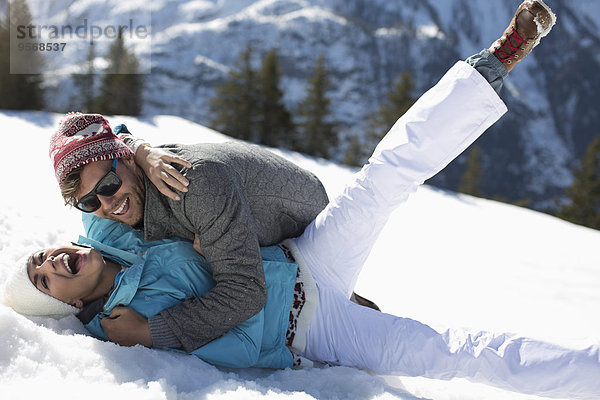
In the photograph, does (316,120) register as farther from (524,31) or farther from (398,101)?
(524,31)

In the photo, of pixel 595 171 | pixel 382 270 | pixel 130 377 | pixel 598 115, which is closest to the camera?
pixel 130 377

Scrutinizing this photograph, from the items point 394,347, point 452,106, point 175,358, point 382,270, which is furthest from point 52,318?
point 382,270

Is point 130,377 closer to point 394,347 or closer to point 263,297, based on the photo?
point 263,297

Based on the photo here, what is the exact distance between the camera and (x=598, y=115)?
12269cm

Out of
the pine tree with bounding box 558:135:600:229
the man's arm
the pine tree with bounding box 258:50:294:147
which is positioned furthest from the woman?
the pine tree with bounding box 558:135:600:229

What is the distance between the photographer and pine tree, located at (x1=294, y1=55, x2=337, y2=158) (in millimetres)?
24034

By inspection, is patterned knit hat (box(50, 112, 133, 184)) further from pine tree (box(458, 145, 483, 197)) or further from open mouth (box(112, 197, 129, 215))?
pine tree (box(458, 145, 483, 197))

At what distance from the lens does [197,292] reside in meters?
2.05

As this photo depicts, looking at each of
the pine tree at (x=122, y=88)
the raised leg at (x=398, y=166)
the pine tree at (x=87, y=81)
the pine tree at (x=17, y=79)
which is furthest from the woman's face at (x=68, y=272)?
the pine tree at (x=87, y=81)

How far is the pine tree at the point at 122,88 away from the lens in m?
24.1

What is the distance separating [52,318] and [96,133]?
31.7 inches

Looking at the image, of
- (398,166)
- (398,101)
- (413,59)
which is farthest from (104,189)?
(413,59)

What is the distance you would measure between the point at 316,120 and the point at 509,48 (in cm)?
2256

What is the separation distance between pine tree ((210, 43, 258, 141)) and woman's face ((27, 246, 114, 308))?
21.8 meters
